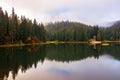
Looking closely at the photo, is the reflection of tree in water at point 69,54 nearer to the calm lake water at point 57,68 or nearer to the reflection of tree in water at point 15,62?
the calm lake water at point 57,68

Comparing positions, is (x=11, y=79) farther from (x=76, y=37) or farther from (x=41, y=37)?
(x=76, y=37)

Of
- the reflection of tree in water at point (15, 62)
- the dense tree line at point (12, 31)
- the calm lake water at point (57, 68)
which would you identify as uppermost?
the dense tree line at point (12, 31)

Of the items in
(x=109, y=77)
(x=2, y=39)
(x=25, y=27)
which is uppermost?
(x=25, y=27)

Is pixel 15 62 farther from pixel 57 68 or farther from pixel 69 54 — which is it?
pixel 69 54

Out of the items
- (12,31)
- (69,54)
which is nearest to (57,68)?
(69,54)

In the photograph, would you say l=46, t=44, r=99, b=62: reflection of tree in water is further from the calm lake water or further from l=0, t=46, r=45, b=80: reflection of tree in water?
l=0, t=46, r=45, b=80: reflection of tree in water

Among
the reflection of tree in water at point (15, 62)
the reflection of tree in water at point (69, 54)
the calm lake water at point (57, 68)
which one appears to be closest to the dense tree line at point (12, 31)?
the reflection of tree in water at point (69, 54)

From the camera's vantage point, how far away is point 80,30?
161 metres

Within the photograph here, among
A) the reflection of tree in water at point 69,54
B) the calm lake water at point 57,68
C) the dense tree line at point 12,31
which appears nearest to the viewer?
the calm lake water at point 57,68

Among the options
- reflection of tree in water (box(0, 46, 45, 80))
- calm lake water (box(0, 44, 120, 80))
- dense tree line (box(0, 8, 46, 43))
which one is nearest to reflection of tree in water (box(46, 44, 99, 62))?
calm lake water (box(0, 44, 120, 80))

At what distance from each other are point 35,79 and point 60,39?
439ft

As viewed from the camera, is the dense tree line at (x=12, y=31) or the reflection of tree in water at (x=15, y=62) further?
the dense tree line at (x=12, y=31)

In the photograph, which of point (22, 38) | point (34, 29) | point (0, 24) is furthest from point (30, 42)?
point (0, 24)

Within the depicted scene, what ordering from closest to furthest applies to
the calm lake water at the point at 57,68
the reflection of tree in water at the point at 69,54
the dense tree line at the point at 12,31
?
the calm lake water at the point at 57,68, the reflection of tree in water at the point at 69,54, the dense tree line at the point at 12,31
